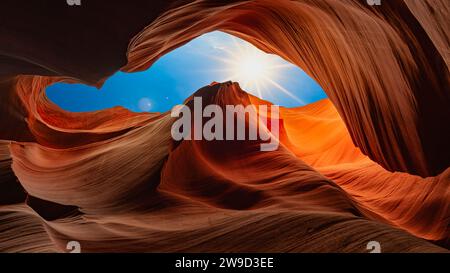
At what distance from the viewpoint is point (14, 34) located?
2.05 metres

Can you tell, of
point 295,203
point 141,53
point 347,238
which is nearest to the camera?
point 347,238

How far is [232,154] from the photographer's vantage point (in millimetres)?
3273

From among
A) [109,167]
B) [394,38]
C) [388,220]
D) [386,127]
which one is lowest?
[388,220]

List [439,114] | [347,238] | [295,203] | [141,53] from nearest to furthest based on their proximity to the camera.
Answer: [347,238] < [439,114] < [295,203] < [141,53]

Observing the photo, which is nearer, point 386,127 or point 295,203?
point 295,203

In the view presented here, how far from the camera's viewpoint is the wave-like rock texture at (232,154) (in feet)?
6.35

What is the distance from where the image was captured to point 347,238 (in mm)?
1862

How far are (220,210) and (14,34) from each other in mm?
1449

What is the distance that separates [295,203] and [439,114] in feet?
2.98

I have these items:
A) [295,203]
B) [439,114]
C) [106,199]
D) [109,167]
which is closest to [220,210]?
[295,203]

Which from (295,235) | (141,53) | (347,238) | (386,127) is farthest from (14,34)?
(386,127)

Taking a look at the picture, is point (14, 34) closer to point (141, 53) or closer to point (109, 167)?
point (141, 53)

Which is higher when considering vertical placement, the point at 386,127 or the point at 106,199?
the point at 386,127

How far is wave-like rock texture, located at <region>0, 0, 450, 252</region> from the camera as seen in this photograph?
1936 millimetres
